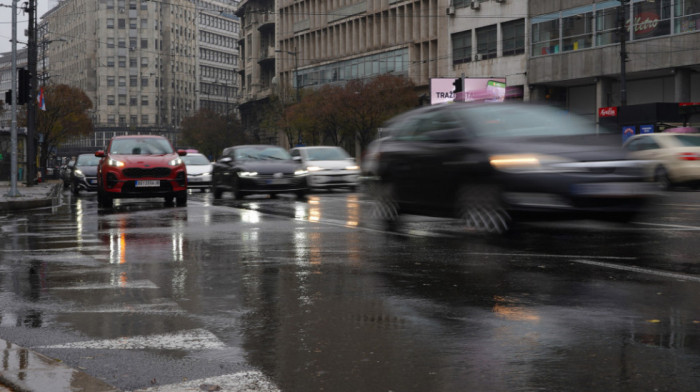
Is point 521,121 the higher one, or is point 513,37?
point 513,37

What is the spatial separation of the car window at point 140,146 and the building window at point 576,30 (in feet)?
108

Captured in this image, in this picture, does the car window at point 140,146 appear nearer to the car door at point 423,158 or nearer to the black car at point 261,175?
the black car at point 261,175

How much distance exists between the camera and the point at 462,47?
207 ft

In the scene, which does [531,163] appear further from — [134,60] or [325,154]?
[134,60]

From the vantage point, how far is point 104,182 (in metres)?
21.5

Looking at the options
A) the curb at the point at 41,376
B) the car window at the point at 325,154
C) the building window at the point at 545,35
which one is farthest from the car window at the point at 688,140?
the building window at the point at 545,35

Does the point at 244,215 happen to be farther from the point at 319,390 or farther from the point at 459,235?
the point at 319,390

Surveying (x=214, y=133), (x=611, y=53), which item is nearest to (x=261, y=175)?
(x=611, y=53)

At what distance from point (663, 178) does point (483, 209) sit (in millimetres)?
15805

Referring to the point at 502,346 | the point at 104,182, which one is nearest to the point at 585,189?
the point at 502,346

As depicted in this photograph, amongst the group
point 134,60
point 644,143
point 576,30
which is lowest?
point 644,143

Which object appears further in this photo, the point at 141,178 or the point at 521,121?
the point at 141,178

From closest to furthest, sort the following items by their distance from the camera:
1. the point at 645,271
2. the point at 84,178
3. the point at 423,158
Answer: the point at 645,271 < the point at 423,158 < the point at 84,178

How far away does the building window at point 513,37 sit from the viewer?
56.9 m
